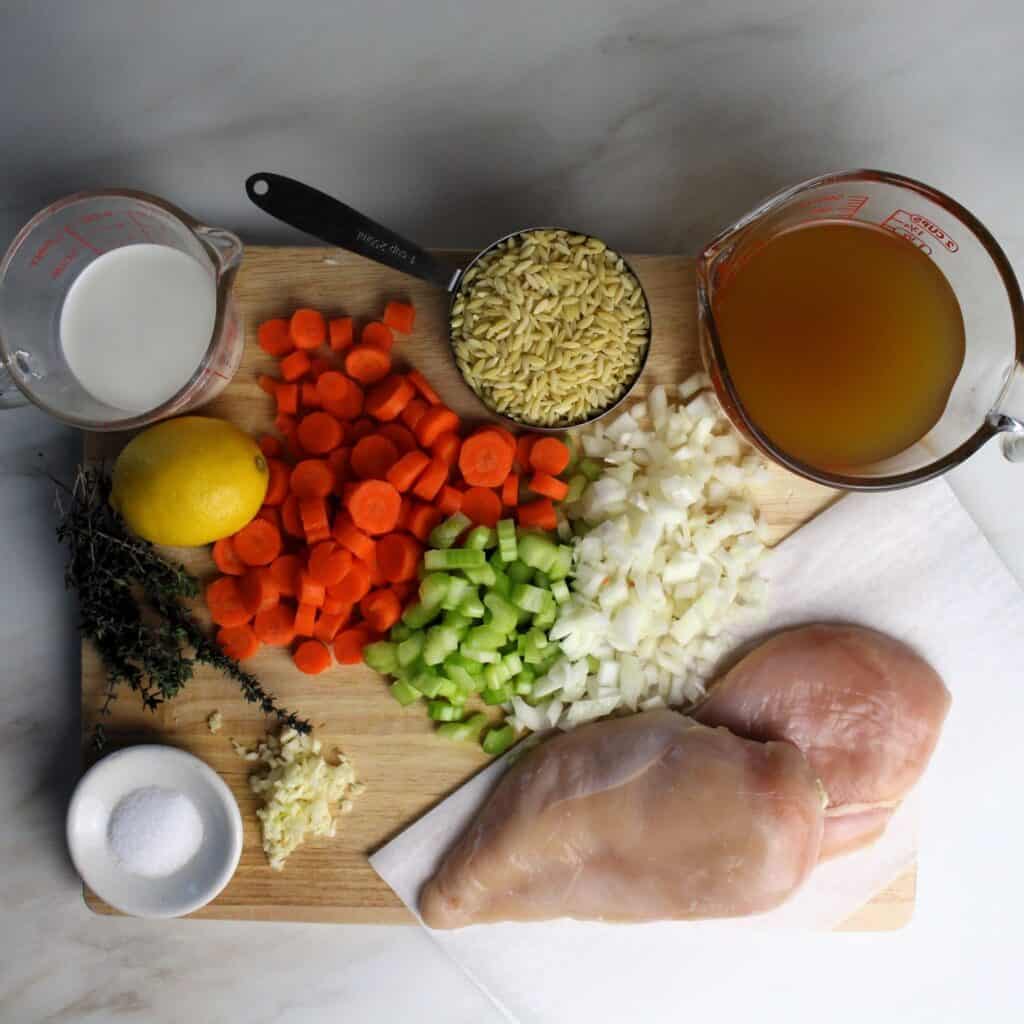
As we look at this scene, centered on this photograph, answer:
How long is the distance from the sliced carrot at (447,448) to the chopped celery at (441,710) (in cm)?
47

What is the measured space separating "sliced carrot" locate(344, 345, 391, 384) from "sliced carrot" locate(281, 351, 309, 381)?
85 millimetres

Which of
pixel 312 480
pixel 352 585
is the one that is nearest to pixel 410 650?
pixel 352 585

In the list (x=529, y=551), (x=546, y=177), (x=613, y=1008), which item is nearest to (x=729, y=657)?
(x=529, y=551)

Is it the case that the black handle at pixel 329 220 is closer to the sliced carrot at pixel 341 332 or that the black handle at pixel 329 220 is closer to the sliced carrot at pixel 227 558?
the sliced carrot at pixel 341 332

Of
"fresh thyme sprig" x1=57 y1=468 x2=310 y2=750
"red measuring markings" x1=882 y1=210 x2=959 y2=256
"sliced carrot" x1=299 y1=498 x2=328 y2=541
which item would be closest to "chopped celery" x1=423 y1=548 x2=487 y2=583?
"sliced carrot" x1=299 y1=498 x2=328 y2=541

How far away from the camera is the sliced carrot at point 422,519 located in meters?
1.78

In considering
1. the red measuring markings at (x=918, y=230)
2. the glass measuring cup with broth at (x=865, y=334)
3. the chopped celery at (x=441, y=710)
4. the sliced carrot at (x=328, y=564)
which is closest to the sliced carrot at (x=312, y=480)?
the sliced carrot at (x=328, y=564)

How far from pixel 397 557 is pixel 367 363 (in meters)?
0.39

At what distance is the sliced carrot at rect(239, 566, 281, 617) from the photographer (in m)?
1.74

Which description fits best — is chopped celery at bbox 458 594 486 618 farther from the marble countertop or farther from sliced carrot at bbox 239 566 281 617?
the marble countertop

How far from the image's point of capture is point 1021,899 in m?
1.95

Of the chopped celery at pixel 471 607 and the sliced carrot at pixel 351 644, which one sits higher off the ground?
the chopped celery at pixel 471 607

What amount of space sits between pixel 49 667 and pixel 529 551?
106 centimetres

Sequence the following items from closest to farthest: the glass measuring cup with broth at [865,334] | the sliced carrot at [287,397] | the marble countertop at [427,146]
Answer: the glass measuring cup with broth at [865,334] → the sliced carrot at [287,397] → the marble countertop at [427,146]
